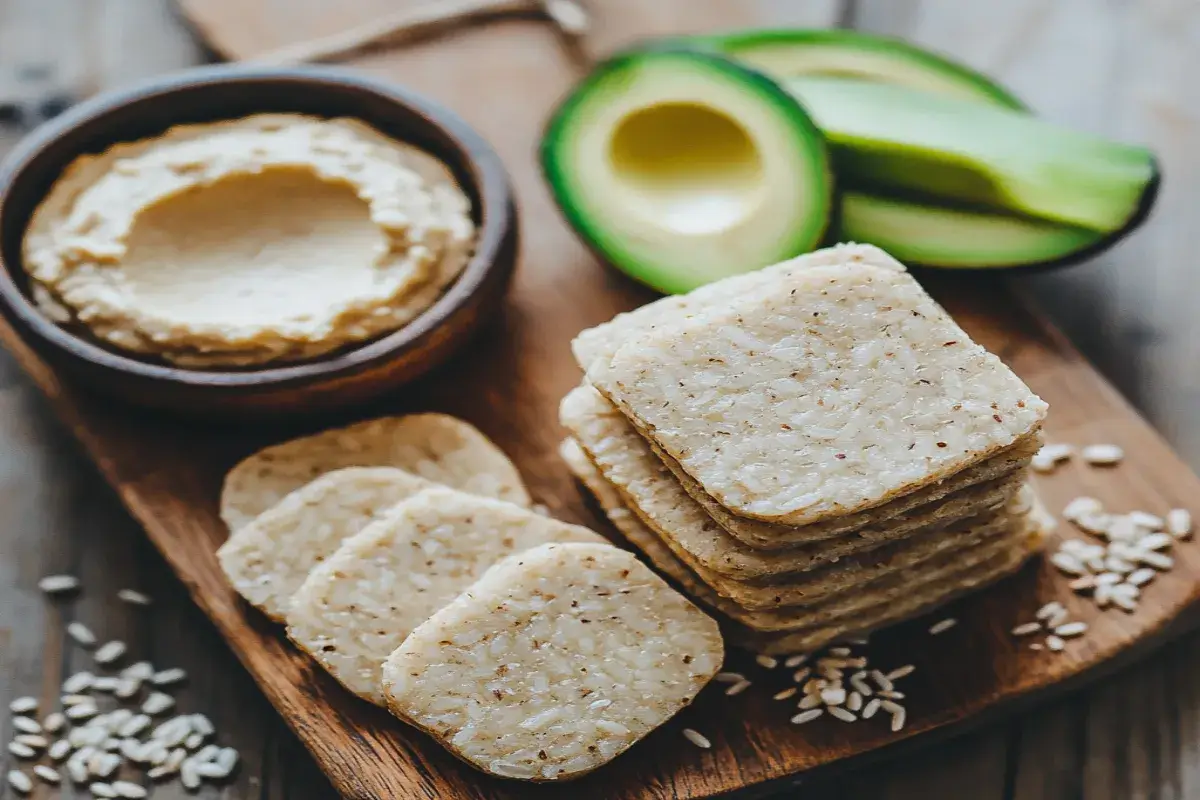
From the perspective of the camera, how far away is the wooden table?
207cm

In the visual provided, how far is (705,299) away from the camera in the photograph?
199cm

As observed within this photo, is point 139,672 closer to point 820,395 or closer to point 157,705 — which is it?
point 157,705

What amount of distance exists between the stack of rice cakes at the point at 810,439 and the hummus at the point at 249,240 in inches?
16.6

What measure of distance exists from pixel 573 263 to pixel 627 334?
23.1 inches

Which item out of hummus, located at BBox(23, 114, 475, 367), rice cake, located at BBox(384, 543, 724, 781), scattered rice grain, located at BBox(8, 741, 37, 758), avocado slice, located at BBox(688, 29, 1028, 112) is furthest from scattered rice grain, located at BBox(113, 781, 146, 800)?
avocado slice, located at BBox(688, 29, 1028, 112)

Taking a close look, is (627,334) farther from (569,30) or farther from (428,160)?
(569,30)

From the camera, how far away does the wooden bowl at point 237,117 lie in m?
2.11

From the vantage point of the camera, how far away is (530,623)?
1850mm

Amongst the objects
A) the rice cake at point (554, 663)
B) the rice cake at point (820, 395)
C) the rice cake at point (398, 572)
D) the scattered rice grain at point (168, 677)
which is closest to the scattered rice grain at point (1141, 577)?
the rice cake at point (820, 395)

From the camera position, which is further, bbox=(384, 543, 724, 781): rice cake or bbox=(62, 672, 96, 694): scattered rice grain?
bbox=(62, 672, 96, 694): scattered rice grain

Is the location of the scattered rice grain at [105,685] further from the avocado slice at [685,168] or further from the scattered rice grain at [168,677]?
the avocado slice at [685,168]

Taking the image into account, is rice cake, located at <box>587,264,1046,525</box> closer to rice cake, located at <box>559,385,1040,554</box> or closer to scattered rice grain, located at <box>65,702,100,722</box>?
rice cake, located at <box>559,385,1040,554</box>

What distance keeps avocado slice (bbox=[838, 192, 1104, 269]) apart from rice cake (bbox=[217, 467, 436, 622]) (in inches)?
36.9

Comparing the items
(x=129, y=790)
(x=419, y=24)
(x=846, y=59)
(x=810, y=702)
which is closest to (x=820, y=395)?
(x=810, y=702)
